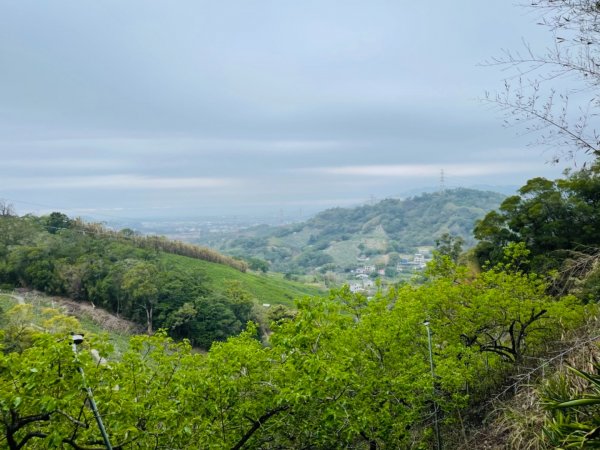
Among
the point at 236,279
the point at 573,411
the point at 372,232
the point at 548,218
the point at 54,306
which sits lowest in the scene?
the point at 372,232

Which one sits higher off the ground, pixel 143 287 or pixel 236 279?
pixel 143 287

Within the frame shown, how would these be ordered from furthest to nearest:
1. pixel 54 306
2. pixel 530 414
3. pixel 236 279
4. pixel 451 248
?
pixel 236 279 → pixel 54 306 → pixel 451 248 → pixel 530 414

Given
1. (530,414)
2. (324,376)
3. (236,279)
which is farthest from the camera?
(236,279)

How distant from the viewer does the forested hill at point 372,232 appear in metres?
143

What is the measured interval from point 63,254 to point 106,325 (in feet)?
36.9

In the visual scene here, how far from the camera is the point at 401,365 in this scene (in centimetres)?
745

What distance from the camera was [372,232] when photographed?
169500 mm

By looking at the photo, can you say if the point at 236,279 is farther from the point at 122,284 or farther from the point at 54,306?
the point at 54,306

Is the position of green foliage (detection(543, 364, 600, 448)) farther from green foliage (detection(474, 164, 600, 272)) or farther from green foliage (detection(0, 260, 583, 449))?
green foliage (detection(474, 164, 600, 272))

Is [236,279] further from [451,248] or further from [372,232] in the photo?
[372,232]

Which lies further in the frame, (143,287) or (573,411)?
(143,287)

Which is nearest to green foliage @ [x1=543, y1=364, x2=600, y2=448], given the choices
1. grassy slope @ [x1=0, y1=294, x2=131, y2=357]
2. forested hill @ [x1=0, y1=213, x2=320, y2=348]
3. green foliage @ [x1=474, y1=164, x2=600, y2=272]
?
green foliage @ [x1=474, y1=164, x2=600, y2=272]

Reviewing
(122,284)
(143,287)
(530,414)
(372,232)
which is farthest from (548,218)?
(372,232)

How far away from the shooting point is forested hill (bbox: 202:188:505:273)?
14288cm
